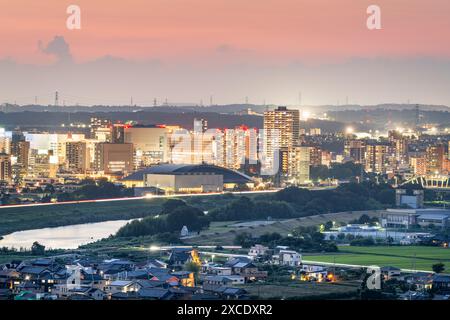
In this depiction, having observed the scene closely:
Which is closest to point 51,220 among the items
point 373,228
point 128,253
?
point 373,228

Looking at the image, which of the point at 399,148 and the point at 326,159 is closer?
the point at 326,159

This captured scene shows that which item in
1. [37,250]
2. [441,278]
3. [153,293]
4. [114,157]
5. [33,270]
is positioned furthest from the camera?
[114,157]

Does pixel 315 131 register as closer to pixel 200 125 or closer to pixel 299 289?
pixel 200 125

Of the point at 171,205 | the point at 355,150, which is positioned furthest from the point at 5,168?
the point at 355,150

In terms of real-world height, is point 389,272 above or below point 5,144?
below

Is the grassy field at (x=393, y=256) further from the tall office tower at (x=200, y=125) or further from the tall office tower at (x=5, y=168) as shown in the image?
the tall office tower at (x=200, y=125)

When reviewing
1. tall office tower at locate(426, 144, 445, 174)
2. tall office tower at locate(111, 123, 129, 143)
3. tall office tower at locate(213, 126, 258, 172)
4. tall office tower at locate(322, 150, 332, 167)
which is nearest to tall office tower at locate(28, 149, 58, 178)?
tall office tower at locate(111, 123, 129, 143)

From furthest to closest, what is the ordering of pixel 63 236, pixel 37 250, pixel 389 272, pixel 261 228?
pixel 261 228, pixel 63 236, pixel 37 250, pixel 389 272
